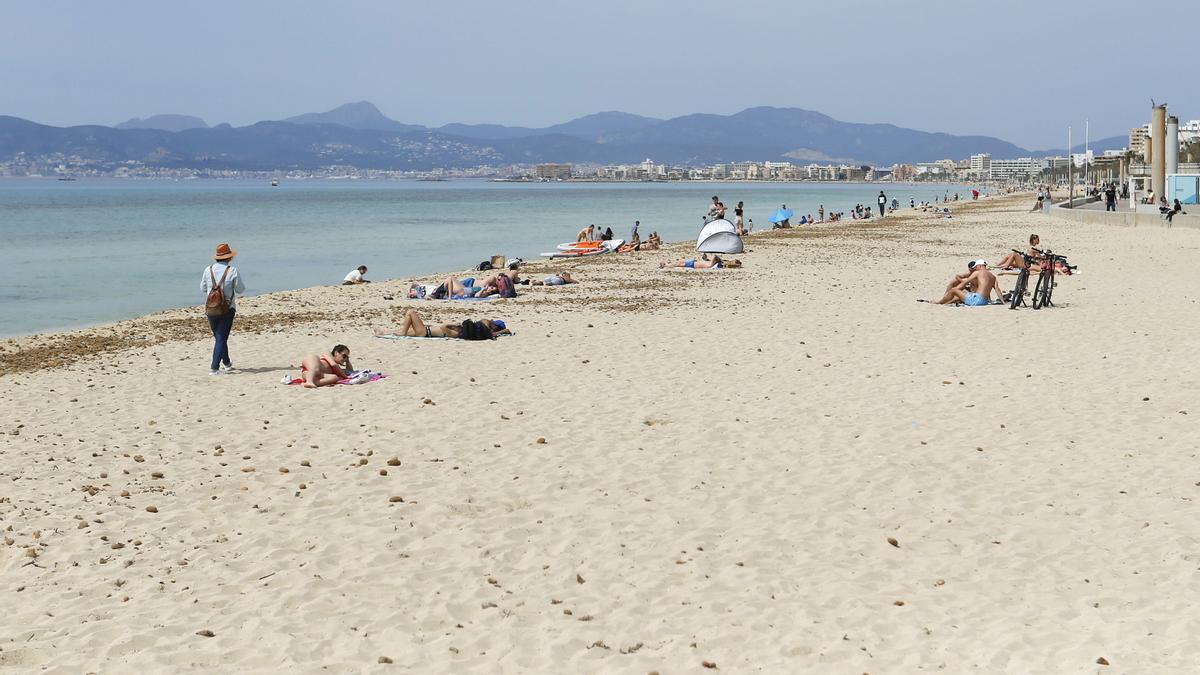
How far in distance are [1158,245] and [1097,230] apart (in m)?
9.28

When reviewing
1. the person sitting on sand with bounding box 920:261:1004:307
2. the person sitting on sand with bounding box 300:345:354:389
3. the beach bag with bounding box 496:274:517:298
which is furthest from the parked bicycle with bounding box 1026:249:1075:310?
the person sitting on sand with bounding box 300:345:354:389

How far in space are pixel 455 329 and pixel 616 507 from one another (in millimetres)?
8112

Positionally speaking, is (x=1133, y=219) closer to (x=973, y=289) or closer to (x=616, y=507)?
(x=973, y=289)

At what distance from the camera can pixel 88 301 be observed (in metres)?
27.3

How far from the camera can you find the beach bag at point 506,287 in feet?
68.3

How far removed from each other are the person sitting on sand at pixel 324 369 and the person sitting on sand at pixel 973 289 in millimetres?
10365

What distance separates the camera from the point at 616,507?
7.36 metres

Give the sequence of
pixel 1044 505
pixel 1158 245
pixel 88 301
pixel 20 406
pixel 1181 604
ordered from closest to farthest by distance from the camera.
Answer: pixel 1181 604 < pixel 1044 505 < pixel 20 406 < pixel 88 301 < pixel 1158 245

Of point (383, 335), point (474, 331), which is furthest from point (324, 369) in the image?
point (383, 335)

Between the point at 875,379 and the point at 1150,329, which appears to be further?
the point at 1150,329

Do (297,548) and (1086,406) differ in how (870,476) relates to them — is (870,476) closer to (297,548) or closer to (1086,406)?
(1086,406)

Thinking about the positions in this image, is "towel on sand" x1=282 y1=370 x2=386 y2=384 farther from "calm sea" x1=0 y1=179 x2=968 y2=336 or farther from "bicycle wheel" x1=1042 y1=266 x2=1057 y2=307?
"calm sea" x1=0 y1=179 x2=968 y2=336

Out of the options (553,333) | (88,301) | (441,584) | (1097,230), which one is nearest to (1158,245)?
(1097,230)

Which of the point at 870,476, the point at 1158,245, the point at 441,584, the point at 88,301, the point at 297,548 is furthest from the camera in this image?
the point at 1158,245
